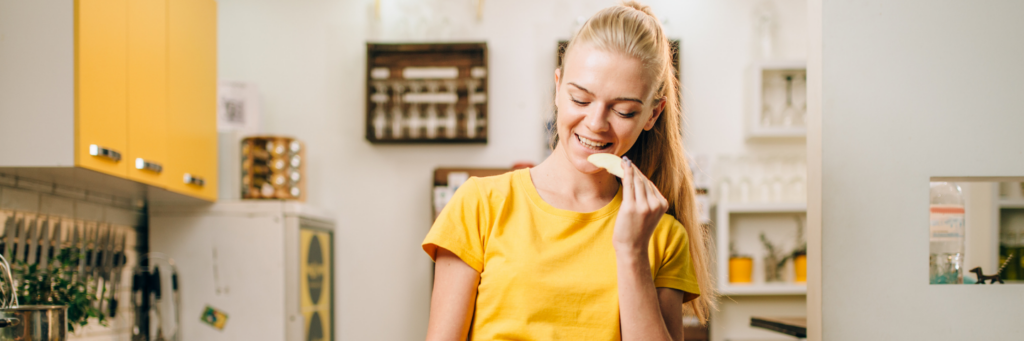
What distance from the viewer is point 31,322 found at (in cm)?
150

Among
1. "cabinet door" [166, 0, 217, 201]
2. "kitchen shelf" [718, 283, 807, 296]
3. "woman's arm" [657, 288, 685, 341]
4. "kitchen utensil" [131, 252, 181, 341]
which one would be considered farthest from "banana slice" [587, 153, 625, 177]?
"kitchen shelf" [718, 283, 807, 296]

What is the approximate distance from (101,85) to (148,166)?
0.37m

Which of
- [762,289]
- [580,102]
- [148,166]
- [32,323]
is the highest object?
[580,102]

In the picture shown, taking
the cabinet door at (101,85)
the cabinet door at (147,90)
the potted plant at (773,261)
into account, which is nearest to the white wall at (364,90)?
the potted plant at (773,261)

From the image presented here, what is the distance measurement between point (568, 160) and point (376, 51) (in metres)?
2.39

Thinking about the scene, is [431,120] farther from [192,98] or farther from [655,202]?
[655,202]

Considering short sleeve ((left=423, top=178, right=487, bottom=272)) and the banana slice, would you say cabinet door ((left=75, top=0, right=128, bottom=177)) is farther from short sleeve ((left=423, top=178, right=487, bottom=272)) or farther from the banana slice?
the banana slice

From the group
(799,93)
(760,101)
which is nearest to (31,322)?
(760,101)

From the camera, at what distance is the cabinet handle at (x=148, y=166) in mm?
2082

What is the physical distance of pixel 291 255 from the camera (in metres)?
2.75

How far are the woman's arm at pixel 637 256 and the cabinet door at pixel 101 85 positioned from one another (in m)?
1.44

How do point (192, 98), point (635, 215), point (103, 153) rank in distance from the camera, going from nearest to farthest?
1. point (635, 215)
2. point (103, 153)
3. point (192, 98)

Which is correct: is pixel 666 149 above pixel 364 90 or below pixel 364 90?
below

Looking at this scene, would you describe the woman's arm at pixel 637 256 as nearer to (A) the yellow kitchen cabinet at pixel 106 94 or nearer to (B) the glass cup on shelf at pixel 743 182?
(A) the yellow kitchen cabinet at pixel 106 94
